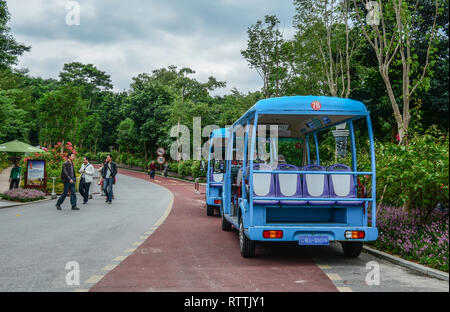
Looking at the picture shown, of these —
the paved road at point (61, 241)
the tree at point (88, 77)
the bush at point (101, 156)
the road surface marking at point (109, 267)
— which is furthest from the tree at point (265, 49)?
the tree at point (88, 77)

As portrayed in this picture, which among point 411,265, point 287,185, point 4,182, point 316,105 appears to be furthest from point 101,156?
point 411,265

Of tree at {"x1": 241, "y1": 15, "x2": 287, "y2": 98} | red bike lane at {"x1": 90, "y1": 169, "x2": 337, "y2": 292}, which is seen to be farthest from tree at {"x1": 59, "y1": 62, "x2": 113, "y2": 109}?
red bike lane at {"x1": 90, "y1": 169, "x2": 337, "y2": 292}

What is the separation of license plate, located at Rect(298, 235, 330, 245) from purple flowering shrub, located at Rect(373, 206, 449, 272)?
150cm

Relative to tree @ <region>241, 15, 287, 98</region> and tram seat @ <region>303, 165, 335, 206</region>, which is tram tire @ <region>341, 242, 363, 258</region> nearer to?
tram seat @ <region>303, 165, 335, 206</region>

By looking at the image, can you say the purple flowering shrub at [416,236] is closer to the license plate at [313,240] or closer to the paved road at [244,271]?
the paved road at [244,271]

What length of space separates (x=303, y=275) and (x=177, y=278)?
1.82m

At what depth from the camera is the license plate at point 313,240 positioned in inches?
280

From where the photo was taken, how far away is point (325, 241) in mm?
7113

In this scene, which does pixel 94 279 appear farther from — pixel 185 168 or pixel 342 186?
pixel 185 168

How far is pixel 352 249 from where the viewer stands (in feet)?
26.1

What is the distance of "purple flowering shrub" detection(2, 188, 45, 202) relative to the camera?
1961cm
